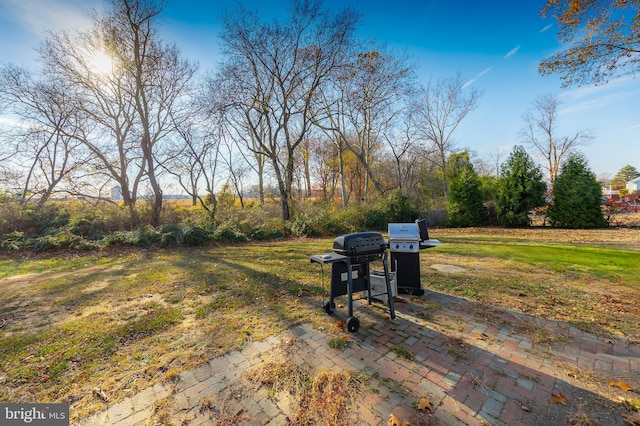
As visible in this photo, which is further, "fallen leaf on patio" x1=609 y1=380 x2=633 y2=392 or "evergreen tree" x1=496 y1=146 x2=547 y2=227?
"evergreen tree" x1=496 y1=146 x2=547 y2=227

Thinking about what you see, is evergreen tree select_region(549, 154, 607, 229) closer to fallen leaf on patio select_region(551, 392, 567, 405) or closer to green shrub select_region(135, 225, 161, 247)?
fallen leaf on patio select_region(551, 392, 567, 405)

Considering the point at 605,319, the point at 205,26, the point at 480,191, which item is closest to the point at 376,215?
the point at 480,191

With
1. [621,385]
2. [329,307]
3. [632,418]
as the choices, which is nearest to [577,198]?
[621,385]

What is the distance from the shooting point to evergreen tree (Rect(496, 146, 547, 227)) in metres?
12.1

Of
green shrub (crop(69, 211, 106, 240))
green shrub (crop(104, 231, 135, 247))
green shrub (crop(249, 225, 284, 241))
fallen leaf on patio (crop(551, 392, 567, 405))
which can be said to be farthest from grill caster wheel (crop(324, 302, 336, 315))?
green shrub (crop(69, 211, 106, 240))

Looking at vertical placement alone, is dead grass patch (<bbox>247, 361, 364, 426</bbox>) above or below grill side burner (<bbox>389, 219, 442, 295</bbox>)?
below

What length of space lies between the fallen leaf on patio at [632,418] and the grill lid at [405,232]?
88.6 inches

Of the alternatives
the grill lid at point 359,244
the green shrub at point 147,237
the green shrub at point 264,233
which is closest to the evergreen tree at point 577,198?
the green shrub at point 264,233

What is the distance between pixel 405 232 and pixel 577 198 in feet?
41.9

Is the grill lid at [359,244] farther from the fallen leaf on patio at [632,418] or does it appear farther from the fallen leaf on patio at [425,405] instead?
the fallen leaf on patio at [632,418]

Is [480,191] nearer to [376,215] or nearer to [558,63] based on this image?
[376,215]

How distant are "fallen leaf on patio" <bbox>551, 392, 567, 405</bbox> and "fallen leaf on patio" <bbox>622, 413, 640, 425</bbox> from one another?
0.28m

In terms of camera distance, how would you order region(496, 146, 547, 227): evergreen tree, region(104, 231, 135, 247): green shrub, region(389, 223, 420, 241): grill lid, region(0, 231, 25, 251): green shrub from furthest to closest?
region(496, 146, 547, 227): evergreen tree
region(104, 231, 135, 247): green shrub
region(0, 231, 25, 251): green shrub
region(389, 223, 420, 241): grill lid

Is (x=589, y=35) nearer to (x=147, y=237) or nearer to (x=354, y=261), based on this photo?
(x=354, y=261)
